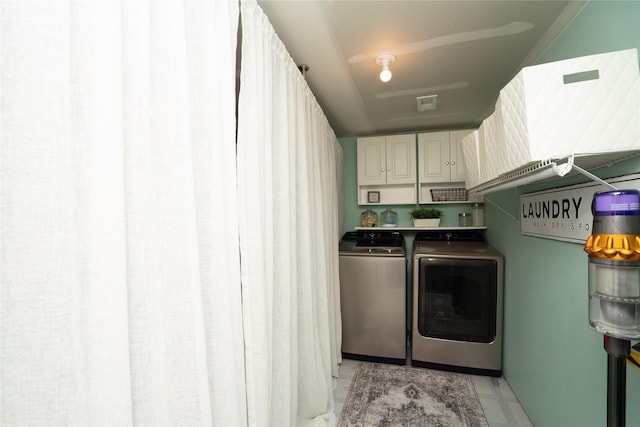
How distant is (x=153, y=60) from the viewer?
2.07 ft

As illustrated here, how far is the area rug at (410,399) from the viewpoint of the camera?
5.53 ft

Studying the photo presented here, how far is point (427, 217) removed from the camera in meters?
2.83

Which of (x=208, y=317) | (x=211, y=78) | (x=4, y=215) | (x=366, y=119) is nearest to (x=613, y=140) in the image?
(x=211, y=78)

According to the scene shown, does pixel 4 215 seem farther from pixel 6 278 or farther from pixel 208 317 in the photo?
pixel 208 317

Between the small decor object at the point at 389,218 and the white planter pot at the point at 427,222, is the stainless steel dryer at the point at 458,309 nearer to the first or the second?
the white planter pot at the point at 427,222

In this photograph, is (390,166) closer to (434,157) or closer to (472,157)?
(434,157)

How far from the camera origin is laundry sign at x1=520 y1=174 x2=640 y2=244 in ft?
3.49

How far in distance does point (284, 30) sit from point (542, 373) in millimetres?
2510

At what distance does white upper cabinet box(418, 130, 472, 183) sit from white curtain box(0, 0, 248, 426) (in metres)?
2.48

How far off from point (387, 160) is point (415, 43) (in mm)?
1477

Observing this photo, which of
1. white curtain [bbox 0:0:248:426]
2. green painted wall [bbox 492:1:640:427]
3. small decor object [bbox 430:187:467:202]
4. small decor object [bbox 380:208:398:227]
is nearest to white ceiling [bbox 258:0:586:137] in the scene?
green painted wall [bbox 492:1:640:427]

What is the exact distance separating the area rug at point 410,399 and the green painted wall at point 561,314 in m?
0.40

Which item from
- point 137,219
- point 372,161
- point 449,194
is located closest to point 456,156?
point 449,194

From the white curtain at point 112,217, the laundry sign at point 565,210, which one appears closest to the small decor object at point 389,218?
the laundry sign at point 565,210
